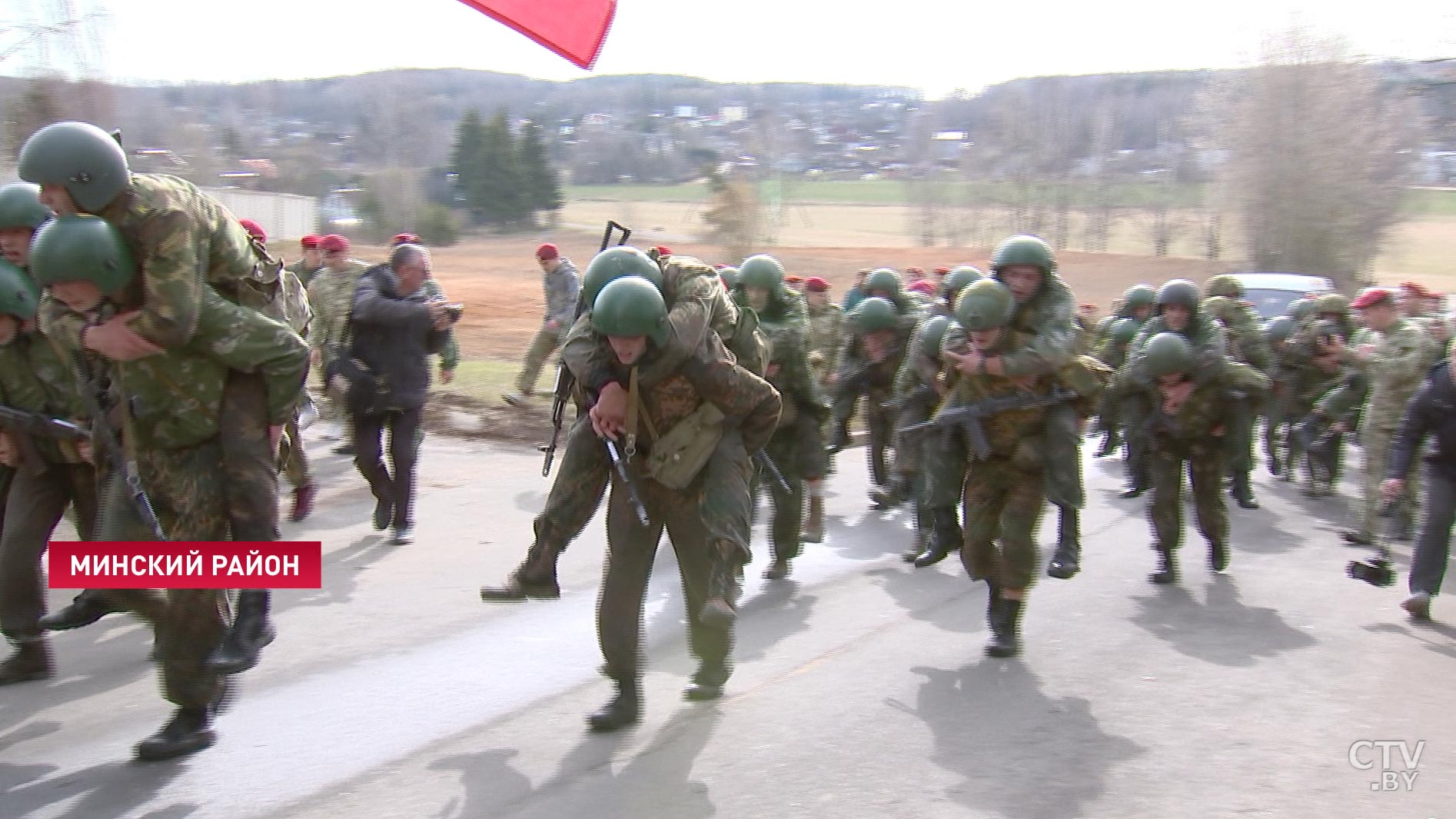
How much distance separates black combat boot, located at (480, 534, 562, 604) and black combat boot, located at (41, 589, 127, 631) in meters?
1.47

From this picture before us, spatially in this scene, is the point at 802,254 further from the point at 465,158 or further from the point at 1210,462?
the point at 1210,462

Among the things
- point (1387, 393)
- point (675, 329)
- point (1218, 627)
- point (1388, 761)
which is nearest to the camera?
point (675, 329)

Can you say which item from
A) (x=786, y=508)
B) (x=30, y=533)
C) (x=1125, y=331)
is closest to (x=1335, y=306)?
(x=1125, y=331)

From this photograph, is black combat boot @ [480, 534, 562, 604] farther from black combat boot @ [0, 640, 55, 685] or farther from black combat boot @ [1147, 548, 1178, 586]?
black combat boot @ [1147, 548, 1178, 586]

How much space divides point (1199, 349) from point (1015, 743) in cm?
385

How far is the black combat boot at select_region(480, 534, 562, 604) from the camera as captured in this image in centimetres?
547

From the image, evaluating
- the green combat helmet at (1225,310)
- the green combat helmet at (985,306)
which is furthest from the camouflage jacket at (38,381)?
the green combat helmet at (1225,310)

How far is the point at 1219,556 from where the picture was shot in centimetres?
884

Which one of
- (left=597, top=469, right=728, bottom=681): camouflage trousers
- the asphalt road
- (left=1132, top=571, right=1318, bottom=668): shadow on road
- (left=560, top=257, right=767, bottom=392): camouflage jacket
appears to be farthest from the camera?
(left=1132, top=571, right=1318, bottom=668): shadow on road

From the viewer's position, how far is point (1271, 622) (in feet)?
25.3

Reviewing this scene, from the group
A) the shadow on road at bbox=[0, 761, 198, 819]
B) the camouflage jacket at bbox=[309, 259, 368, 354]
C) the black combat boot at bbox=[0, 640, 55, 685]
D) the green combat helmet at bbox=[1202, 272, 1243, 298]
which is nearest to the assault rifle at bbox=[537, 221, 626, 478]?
the shadow on road at bbox=[0, 761, 198, 819]

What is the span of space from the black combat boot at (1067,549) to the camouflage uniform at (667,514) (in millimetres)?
2289

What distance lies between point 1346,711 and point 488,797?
3713 millimetres

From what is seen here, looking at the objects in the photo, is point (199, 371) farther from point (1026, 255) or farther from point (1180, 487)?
point (1180, 487)
